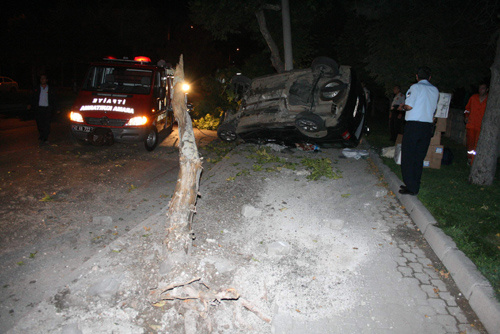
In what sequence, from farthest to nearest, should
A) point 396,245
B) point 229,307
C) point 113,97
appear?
point 113,97 → point 396,245 → point 229,307

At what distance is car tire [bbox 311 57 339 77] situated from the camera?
7.17 meters

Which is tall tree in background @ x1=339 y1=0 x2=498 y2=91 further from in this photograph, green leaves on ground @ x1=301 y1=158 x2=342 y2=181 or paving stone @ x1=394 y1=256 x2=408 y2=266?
paving stone @ x1=394 y1=256 x2=408 y2=266

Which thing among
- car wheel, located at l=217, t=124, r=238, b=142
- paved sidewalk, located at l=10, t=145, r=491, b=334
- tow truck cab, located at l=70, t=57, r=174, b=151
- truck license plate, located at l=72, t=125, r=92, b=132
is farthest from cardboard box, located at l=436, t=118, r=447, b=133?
truck license plate, located at l=72, t=125, r=92, b=132

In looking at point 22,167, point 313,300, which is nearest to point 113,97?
point 22,167

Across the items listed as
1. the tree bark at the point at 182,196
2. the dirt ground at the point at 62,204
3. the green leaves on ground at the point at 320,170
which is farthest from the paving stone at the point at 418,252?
the dirt ground at the point at 62,204

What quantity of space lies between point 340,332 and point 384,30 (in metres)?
9.64

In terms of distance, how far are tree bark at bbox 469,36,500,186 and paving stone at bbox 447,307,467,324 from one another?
155 inches

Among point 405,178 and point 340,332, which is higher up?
point 405,178

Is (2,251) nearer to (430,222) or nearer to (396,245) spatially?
(396,245)

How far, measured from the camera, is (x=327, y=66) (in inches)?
285

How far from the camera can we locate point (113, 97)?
830 centimetres

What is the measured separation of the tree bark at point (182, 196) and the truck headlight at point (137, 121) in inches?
168

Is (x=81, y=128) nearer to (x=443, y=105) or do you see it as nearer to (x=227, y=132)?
(x=227, y=132)

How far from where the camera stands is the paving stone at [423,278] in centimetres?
336
